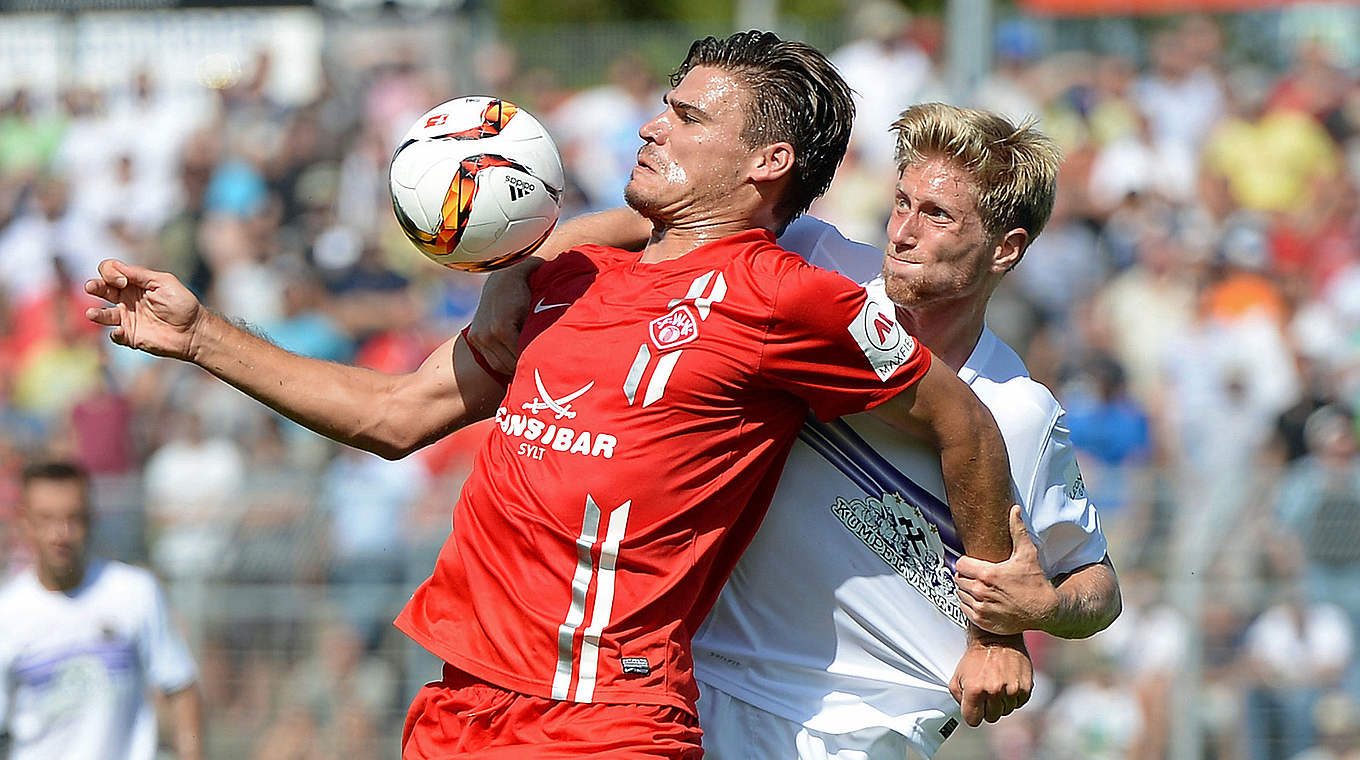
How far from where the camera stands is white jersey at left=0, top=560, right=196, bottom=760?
7551 millimetres

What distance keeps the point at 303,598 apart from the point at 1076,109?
6.91m

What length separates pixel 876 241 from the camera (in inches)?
447

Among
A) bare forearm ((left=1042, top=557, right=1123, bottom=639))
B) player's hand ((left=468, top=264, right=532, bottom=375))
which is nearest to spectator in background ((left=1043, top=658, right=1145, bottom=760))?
bare forearm ((left=1042, top=557, right=1123, bottom=639))

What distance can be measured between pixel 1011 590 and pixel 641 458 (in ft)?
3.44

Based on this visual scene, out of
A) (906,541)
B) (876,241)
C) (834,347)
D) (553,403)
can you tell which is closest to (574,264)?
(553,403)

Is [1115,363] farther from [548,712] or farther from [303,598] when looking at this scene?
[548,712]

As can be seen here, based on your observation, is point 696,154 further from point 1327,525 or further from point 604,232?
point 1327,525

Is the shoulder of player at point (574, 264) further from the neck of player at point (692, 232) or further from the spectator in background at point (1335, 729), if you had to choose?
the spectator in background at point (1335, 729)

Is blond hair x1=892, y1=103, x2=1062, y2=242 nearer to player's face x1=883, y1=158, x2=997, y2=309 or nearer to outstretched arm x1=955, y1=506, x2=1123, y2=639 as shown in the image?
player's face x1=883, y1=158, x2=997, y2=309

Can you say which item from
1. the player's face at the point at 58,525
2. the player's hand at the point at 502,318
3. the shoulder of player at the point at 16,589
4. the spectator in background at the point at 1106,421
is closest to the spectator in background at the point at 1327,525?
the spectator in background at the point at 1106,421

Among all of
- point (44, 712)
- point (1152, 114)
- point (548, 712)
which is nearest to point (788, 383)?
point (548, 712)

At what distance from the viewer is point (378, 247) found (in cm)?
1249

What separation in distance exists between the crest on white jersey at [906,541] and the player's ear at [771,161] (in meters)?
0.87

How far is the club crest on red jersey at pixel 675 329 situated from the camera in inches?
157
